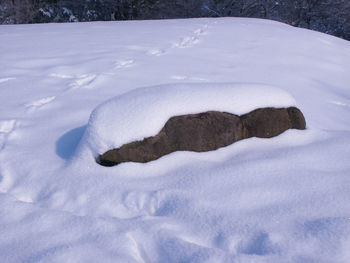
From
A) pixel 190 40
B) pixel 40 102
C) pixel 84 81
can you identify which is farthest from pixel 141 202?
pixel 190 40

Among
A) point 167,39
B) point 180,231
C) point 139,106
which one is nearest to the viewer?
point 180,231

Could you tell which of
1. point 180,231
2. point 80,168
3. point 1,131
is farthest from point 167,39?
point 180,231

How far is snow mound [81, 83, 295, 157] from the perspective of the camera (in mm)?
1567

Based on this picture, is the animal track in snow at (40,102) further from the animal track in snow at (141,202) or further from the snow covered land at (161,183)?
the animal track in snow at (141,202)

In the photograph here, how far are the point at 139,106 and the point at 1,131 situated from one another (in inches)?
37.9

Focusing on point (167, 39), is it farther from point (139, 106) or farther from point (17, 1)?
point (17, 1)

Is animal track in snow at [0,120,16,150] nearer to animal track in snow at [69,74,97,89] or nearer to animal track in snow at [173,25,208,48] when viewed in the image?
animal track in snow at [69,74,97,89]

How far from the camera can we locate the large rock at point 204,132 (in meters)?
1.56

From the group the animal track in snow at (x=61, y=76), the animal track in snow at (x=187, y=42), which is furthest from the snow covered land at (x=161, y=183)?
the animal track in snow at (x=187, y=42)

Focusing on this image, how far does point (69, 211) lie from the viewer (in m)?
1.30

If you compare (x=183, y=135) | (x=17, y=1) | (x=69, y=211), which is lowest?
(x=69, y=211)

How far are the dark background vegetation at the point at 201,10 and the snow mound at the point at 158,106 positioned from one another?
10.9 metres

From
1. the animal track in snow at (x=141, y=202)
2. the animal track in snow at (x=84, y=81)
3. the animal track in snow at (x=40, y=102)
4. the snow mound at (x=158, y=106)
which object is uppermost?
the snow mound at (x=158, y=106)

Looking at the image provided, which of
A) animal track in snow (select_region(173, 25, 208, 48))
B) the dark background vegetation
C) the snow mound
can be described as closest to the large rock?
the snow mound
